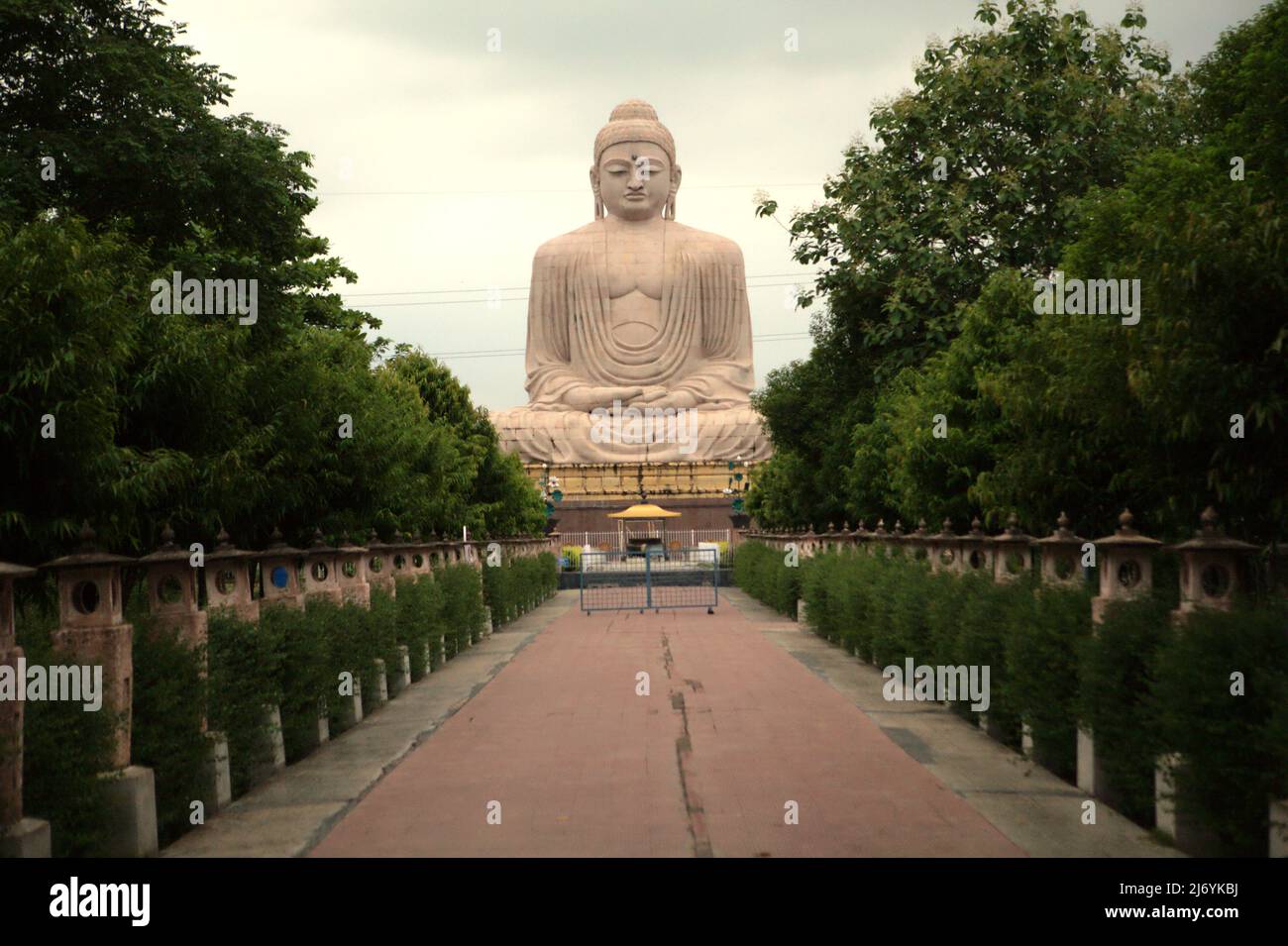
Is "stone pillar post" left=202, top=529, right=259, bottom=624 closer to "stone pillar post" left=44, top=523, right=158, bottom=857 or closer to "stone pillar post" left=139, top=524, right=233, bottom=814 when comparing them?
"stone pillar post" left=139, top=524, right=233, bottom=814

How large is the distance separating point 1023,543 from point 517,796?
18.3 feet

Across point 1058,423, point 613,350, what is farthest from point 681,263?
point 1058,423

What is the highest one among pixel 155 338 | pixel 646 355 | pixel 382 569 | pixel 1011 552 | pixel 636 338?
pixel 636 338

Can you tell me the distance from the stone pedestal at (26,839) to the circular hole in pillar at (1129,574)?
6.29 meters

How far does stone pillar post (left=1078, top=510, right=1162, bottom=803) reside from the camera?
9.20 metres

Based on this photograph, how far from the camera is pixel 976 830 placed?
26.8 ft

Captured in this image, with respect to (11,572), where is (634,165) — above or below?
above

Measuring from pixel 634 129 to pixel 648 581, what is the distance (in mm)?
30399

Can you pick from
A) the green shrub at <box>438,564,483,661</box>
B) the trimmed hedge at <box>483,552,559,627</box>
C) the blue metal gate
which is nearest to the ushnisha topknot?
the blue metal gate

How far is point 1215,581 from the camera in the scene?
801cm

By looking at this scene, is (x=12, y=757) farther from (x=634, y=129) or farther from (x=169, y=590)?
(x=634, y=129)

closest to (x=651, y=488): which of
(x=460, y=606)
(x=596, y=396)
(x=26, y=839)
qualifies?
(x=596, y=396)

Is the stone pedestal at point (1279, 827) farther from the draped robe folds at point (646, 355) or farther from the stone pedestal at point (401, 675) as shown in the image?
the draped robe folds at point (646, 355)

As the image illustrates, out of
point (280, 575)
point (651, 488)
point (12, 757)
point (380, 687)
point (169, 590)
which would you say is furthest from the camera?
point (651, 488)
